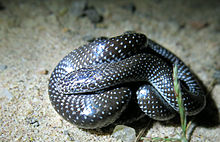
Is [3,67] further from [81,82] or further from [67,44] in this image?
[81,82]

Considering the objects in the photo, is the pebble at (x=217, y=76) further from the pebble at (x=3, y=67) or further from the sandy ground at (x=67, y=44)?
the pebble at (x=3, y=67)

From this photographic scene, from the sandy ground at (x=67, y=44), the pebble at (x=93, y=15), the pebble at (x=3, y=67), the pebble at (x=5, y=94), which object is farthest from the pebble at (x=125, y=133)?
the pebble at (x=93, y=15)

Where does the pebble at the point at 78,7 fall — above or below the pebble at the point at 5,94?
above

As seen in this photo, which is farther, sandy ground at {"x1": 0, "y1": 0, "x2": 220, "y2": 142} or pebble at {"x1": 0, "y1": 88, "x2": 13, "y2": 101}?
pebble at {"x1": 0, "y1": 88, "x2": 13, "y2": 101}

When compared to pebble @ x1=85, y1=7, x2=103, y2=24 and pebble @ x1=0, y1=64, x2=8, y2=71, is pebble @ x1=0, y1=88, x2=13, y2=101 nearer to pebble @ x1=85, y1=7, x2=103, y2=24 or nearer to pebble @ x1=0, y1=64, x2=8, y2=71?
pebble @ x1=0, y1=64, x2=8, y2=71

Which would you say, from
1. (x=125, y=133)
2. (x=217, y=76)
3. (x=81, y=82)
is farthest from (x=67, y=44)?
(x=217, y=76)

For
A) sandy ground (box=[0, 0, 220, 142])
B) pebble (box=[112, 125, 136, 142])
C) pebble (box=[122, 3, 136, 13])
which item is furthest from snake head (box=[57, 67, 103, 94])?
pebble (box=[122, 3, 136, 13])

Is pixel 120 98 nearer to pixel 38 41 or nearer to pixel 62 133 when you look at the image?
pixel 62 133
